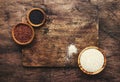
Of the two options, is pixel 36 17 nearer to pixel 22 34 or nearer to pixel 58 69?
pixel 22 34

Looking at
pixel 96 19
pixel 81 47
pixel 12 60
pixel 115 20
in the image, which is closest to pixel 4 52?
pixel 12 60

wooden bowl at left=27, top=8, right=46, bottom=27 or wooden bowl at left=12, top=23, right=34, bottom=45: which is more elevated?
wooden bowl at left=27, top=8, right=46, bottom=27

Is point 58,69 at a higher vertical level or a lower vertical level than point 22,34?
lower

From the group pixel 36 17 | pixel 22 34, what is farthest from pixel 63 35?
pixel 22 34

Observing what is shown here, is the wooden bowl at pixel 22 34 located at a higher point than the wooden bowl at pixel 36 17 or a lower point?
lower
